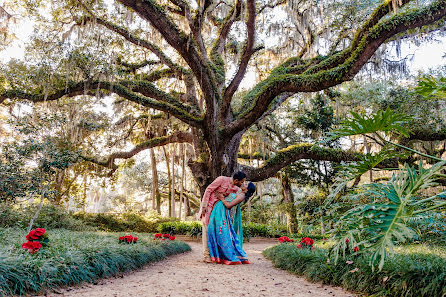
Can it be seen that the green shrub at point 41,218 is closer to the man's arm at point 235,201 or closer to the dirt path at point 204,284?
the dirt path at point 204,284

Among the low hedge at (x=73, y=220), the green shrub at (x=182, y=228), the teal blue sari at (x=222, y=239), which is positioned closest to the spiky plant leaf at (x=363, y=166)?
the teal blue sari at (x=222, y=239)

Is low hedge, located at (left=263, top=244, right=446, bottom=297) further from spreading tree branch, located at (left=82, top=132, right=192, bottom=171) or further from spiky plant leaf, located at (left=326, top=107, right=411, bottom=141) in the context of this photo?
spreading tree branch, located at (left=82, top=132, right=192, bottom=171)

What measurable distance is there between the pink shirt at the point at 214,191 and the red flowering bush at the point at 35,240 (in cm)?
256

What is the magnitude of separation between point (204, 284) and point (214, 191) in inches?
87.0

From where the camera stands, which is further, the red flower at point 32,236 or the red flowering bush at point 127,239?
the red flowering bush at point 127,239

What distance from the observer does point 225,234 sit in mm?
5215

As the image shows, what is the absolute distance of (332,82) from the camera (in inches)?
266

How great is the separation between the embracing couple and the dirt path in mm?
576

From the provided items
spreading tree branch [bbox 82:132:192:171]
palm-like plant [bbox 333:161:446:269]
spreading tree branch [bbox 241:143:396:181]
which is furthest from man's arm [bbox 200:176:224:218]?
spreading tree branch [bbox 82:132:192:171]

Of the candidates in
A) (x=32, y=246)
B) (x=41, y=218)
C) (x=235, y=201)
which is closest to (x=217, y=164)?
(x=235, y=201)

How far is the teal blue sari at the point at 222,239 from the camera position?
5.22 meters

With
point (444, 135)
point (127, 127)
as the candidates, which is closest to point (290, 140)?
point (444, 135)

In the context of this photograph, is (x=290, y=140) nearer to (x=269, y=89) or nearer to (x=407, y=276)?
(x=269, y=89)

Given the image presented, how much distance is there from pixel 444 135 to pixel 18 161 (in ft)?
39.2
